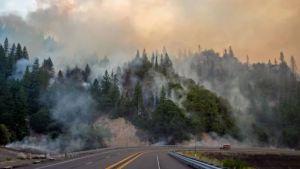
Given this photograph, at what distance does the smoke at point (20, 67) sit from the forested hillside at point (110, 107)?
0.03 metres

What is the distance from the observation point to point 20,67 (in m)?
152

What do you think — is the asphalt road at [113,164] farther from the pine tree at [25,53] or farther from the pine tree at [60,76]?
the pine tree at [25,53]

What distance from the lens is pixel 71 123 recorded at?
119 metres

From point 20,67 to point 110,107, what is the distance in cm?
3529

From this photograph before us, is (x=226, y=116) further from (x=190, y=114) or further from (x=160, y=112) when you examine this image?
(x=160, y=112)

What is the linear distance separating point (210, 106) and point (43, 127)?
63.1 meters

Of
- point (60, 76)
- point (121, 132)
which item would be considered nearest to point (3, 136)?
point (121, 132)

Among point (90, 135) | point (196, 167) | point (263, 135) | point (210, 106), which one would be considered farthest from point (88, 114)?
point (196, 167)

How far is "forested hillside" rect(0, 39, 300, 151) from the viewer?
116 metres

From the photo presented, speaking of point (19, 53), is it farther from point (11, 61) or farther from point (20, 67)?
point (20, 67)

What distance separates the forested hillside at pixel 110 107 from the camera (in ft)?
381

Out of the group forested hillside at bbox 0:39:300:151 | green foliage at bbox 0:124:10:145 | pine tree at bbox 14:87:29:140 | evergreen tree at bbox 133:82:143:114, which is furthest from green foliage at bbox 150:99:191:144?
green foliage at bbox 0:124:10:145

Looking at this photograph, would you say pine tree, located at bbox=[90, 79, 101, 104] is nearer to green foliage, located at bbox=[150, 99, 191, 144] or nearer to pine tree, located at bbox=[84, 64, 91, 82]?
pine tree, located at bbox=[84, 64, 91, 82]

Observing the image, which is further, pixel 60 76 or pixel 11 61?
pixel 60 76
